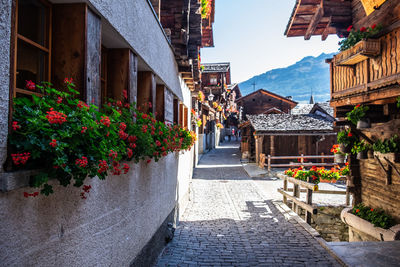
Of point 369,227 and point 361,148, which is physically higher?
point 361,148

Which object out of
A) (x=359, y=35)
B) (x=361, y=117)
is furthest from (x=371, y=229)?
(x=359, y=35)

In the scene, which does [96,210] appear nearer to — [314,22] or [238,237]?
[238,237]

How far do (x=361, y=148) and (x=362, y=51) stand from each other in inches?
128

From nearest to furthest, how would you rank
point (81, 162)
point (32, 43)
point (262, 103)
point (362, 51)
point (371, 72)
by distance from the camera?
point (81, 162) < point (32, 43) < point (362, 51) < point (371, 72) < point (262, 103)

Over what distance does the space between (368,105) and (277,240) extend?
14.3 ft

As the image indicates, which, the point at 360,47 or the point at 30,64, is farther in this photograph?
the point at 360,47

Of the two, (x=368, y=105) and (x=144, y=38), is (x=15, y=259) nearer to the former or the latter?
(x=144, y=38)

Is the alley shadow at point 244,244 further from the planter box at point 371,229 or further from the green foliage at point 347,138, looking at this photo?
the green foliage at point 347,138

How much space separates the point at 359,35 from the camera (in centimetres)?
708

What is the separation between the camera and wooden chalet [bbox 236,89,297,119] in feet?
113

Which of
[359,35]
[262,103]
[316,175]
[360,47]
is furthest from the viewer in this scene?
[262,103]

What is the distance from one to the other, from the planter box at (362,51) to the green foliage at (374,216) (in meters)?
4.15

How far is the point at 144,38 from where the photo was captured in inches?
173

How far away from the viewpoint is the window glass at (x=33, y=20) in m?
2.07
